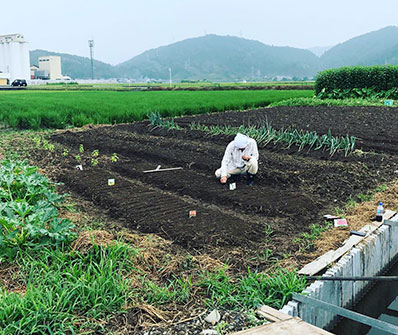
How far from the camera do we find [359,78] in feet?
70.9

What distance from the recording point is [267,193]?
6.24 metres

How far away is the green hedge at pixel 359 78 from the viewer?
20.7m

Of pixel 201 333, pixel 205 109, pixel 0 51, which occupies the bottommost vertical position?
pixel 201 333

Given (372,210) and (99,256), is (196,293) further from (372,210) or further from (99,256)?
(372,210)

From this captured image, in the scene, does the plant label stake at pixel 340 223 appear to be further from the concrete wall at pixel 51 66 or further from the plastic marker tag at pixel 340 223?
the concrete wall at pixel 51 66

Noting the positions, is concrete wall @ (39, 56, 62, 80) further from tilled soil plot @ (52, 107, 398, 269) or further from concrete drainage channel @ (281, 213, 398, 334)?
concrete drainage channel @ (281, 213, 398, 334)

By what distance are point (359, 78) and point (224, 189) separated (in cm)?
1810

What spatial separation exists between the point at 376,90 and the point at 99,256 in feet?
69.0

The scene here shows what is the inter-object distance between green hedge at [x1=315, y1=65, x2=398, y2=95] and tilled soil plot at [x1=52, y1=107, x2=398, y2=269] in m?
10.8

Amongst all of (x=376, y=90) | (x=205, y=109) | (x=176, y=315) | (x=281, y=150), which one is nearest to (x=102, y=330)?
(x=176, y=315)

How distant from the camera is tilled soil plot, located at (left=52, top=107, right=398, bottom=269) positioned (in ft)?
15.8

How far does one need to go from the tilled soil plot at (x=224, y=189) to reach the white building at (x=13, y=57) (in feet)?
231

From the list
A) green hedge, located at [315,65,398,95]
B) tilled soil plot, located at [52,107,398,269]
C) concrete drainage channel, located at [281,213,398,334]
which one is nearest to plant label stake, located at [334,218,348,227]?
tilled soil plot, located at [52,107,398,269]

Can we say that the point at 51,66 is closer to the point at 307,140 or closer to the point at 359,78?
the point at 359,78
